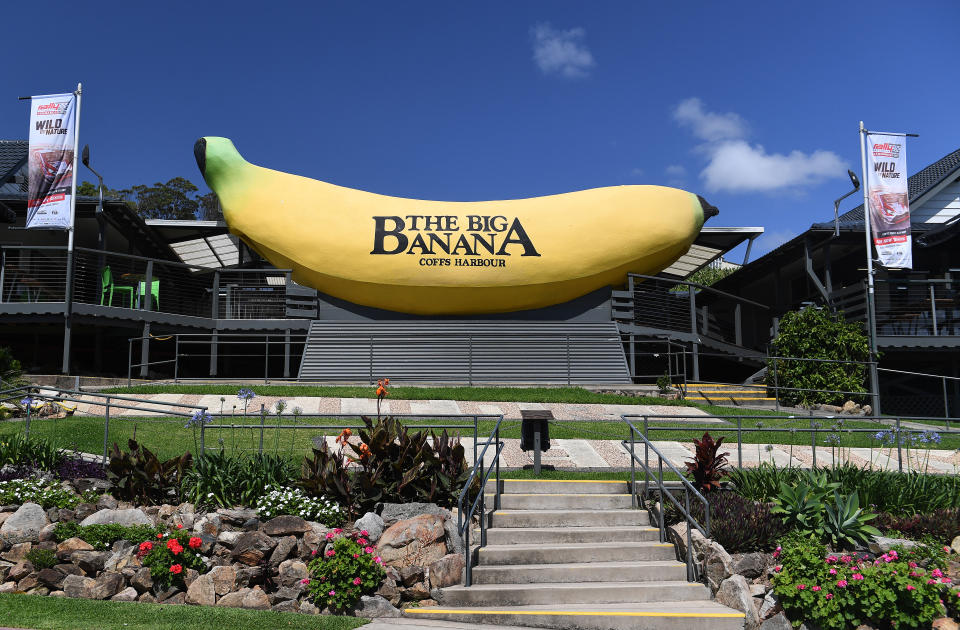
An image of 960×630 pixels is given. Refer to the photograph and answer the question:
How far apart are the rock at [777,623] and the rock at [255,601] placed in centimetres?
475

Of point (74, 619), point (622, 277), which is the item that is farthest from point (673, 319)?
point (74, 619)

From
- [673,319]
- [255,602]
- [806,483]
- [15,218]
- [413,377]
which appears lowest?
[255,602]

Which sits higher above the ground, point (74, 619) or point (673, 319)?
point (673, 319)

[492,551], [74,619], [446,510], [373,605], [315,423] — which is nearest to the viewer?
[74,619]

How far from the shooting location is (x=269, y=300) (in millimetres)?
20609

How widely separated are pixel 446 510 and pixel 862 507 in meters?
4.67

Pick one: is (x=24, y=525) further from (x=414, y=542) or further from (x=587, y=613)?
(x=587, y=613)

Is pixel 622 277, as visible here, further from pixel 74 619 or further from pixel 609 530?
pixel 74 619

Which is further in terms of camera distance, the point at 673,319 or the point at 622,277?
the point at 673,319

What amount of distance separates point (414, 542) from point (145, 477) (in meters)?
3.48

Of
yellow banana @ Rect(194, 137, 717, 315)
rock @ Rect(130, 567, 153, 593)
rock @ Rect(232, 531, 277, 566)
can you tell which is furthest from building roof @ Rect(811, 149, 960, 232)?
rock @ Rect(130, 567, 153, 593)

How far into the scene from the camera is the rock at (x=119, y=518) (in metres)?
8.02

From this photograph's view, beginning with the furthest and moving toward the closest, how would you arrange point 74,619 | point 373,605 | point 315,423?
1. point 315,423
2. point 373,605
3. point 74,619

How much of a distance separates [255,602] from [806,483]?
5.89 metres
